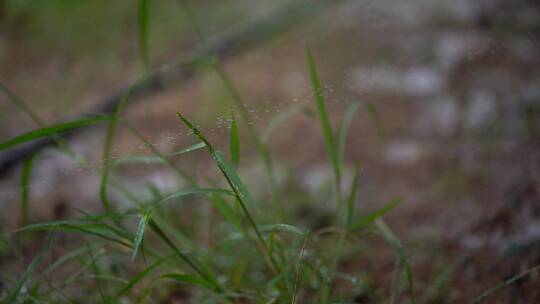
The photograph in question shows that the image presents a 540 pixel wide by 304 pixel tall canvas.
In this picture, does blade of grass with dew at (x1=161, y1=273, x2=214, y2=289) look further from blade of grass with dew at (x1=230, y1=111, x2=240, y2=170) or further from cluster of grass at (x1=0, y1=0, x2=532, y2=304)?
blade of grass with dew at (x1=230, y1=111, x2=240, y2=170)

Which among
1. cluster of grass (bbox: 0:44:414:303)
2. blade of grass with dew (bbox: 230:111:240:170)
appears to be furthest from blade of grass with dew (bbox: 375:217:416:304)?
blade of grass with dew (bbox: 230:111:240:170)

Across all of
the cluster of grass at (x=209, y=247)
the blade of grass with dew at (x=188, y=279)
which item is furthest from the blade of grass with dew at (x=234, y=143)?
the blade of grass with dew at (x=188, y=279)

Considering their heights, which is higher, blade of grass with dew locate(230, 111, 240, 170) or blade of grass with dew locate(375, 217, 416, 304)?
blade of grass with dew locate(230, 111, 240, 170)

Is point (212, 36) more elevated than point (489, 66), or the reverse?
point (212, 36)

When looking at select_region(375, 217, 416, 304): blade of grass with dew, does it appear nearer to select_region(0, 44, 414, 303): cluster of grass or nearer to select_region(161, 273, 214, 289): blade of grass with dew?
select_region(0, 44, 414, 303): cluster of grass

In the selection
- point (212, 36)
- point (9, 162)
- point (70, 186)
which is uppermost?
point (212, 36)

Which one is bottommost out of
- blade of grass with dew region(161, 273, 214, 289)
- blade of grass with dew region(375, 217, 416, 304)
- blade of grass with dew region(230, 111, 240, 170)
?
blade of grass with dew region(375, 217, 416, 304)

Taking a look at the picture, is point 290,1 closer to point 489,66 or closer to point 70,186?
point 489,66

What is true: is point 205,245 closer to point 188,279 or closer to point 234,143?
point 188,279

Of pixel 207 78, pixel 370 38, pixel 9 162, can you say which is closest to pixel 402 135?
pixel 370 38

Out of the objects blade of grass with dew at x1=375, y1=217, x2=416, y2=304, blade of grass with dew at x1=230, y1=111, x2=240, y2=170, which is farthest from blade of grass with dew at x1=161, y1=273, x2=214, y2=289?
blade of grass with dew at x1=375, y1=217, x2=416, y2=304

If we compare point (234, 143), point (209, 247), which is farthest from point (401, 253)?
point (209, 247)
